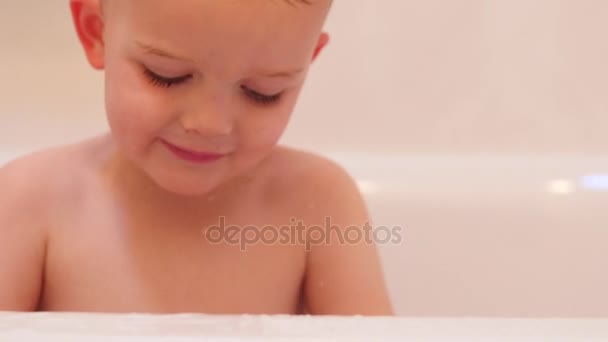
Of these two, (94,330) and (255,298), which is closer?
(94,330)

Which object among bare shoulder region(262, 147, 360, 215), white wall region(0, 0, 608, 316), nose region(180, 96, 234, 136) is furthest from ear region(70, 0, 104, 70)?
white wall region(0, 0, 608, 316)

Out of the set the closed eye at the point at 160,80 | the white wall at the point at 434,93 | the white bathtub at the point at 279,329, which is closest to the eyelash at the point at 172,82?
the closed eye at the point at 160,80

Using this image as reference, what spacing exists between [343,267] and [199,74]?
1.04ft

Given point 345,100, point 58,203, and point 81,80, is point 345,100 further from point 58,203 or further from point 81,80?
point 58,203

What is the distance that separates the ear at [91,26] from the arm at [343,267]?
277 millimetres

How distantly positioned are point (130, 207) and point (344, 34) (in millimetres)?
520

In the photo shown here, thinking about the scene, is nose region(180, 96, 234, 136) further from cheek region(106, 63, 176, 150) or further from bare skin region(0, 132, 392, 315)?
bare skin region(0, 132, 392, 315)

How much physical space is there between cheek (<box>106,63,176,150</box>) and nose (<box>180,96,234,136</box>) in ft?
0.07

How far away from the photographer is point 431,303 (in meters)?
1.06

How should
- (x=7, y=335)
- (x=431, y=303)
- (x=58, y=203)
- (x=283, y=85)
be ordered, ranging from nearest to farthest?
(x=7, y=335) < (x=283, y=85) < (x=58, y=203) < (x=431, y=303)

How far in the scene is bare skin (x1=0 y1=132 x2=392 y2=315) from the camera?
0.75m

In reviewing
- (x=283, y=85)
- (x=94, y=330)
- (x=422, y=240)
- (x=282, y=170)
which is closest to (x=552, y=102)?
(x=422, y=240)

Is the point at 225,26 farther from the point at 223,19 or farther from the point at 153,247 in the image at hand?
the point at 153,247

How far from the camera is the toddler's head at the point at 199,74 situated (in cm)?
54
